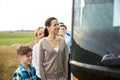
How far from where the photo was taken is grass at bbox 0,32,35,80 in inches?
328

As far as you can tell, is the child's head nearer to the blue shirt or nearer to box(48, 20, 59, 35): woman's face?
the blue shirt

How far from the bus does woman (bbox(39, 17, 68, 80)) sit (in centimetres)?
129

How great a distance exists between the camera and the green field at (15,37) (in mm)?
8312

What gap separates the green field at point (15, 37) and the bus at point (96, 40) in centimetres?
410

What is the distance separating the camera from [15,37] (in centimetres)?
850

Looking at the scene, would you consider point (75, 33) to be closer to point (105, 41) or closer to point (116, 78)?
point (105, 41)

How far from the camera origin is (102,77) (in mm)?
3717

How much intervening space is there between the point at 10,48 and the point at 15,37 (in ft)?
Result: 0.83

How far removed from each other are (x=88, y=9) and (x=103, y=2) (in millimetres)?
249

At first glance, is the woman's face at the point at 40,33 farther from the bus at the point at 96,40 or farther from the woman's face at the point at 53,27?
the bus at the point at 96,40

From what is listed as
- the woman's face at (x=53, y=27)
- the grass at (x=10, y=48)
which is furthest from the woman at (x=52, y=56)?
the grass at (x=10, y=48)

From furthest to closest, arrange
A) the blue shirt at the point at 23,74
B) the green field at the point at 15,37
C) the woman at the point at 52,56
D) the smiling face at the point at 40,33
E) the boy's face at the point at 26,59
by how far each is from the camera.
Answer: the green field at the point at 15,37 → the smiling face at the point at 40,33 → the woman at the point at 52,56 → the boy's face at the point at 26,59 → the blue shirt at the point at 23,74

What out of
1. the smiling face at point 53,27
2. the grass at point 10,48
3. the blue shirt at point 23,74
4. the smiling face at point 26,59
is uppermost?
the smiling face at point 53,27

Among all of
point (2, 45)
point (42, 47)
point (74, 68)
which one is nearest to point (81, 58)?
point (74, 68)
